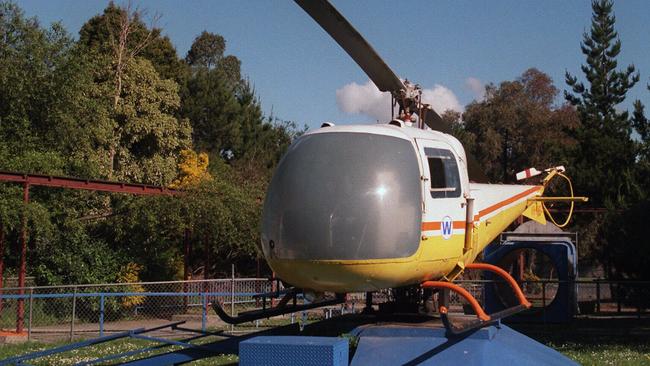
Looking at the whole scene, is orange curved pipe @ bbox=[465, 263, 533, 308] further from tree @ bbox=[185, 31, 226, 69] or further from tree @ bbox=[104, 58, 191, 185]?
tree @ bbox=[185, 31, 226, 69]

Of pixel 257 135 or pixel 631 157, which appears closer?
pixel 631 157

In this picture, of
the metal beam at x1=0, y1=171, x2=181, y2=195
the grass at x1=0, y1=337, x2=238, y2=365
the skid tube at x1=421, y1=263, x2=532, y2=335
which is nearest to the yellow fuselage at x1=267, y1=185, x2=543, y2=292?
the skid tube at x1=421, y1=263, x2=532, y2=335

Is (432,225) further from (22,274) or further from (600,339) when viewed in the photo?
(22,274)

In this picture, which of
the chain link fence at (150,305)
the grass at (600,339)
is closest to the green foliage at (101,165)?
the chain link fence at (150,305)

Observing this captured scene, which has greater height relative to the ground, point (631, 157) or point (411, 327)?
point (631, 157)

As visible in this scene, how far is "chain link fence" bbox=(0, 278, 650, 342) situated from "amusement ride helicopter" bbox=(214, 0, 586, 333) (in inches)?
440

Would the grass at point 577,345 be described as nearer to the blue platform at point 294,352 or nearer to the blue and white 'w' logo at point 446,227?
the blue and white 'w' logo at point 446,227

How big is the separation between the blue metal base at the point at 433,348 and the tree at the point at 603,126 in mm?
29710

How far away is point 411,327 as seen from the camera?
9094mm

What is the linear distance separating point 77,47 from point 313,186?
997 inches

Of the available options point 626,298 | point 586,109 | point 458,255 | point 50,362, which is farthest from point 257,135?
point 458,255

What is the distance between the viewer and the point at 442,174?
9445 mm

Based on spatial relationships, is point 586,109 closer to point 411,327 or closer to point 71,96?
point 71,96

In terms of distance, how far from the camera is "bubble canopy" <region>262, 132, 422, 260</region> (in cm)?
809
